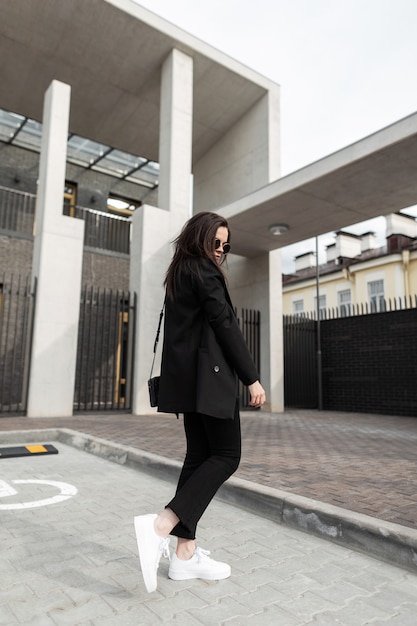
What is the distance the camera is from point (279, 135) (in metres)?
14.1

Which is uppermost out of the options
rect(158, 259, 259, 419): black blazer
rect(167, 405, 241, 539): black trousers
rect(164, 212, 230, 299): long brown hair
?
rect(164, 212, 230, 299): long brown hair

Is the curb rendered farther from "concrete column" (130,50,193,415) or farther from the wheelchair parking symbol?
"concrete column" (130,50,193,415)

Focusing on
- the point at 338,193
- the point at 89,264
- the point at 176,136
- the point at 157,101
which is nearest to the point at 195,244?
the point at 338,193

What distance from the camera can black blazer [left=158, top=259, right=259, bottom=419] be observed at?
214cm

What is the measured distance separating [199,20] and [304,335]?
9.98 metres

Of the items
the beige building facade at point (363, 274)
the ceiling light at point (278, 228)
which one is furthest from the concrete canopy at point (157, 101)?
the beige building facade at point (363, 274)

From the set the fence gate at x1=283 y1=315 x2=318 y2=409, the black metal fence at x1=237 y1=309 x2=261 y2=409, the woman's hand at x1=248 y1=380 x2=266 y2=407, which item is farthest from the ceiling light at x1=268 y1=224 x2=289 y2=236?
the woman's hand at x1=248 y1=380 x2=266 y2=407

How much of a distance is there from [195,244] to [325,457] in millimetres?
3760

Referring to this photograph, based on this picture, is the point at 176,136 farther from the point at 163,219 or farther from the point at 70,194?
the point at 70,194

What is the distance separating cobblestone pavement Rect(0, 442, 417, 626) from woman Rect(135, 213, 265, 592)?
19cm

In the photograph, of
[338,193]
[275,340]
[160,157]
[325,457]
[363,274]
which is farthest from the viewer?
[363,274]

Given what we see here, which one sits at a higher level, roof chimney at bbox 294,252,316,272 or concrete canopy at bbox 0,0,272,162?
roof chimney at bbox 294,252,316,272

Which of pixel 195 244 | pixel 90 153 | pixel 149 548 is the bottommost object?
pixel 149 548

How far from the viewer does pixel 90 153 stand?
17.6m
